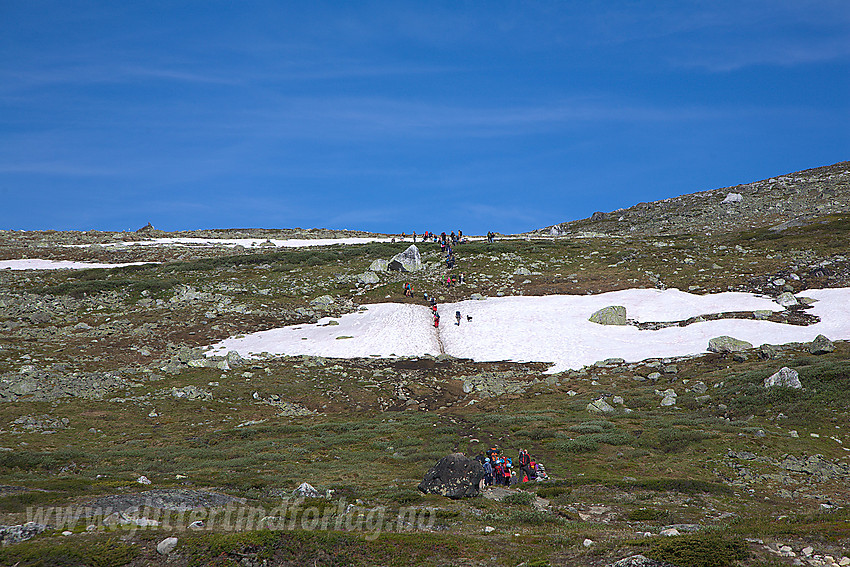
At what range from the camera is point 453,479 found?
19359mm

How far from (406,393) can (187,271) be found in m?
38.1

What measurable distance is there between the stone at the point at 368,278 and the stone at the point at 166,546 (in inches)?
1841

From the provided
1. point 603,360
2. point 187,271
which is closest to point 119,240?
point 187,271

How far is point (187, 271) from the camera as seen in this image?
6188cm

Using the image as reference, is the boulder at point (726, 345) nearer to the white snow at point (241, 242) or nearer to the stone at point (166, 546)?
the stone at point (166, 546)

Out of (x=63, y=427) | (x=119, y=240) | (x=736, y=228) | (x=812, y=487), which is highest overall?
(x=119, y=240)

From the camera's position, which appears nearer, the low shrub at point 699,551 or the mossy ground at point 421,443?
the low shrub at point 699,551

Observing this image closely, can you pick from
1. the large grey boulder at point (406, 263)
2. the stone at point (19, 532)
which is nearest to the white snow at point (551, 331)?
the large grey boulder at point (406, 263)

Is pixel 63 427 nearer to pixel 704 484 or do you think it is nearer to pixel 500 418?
pixel 500 418

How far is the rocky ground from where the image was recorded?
12820 mm

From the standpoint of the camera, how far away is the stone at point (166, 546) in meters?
11.8

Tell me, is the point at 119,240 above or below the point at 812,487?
above

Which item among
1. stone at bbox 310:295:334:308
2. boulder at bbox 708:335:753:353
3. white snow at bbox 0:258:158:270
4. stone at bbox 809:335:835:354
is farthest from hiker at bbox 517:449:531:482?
white snow at bbox 0:258:158:270

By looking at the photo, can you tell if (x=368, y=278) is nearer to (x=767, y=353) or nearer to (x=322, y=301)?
(x=322, y=301)
